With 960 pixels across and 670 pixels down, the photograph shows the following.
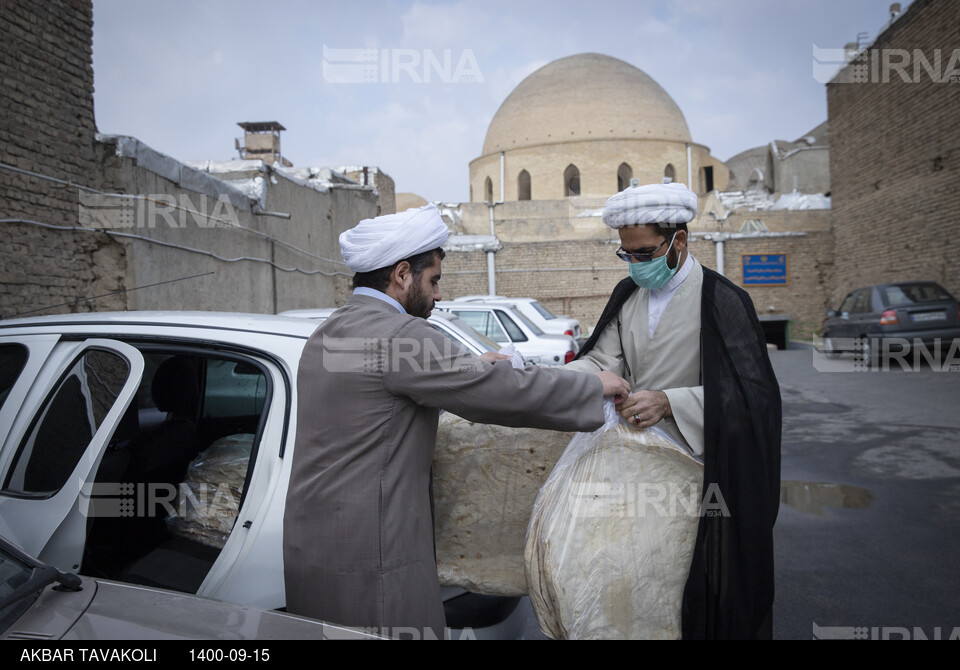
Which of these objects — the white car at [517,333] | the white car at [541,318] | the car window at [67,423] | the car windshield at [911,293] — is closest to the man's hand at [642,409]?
the car window at [67,423]

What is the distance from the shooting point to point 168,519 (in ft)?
8.18

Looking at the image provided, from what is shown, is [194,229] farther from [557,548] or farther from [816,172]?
[816,172]

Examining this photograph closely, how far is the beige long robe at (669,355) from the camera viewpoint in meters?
1.89

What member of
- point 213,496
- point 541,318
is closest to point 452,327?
point 213,496

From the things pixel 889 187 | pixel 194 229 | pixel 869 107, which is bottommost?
pixel 194 229

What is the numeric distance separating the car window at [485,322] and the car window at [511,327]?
107mm

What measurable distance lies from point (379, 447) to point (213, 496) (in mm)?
1077

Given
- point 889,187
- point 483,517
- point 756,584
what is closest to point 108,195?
point 483,517

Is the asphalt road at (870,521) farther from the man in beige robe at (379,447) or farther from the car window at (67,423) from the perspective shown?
the car window at (67,423)

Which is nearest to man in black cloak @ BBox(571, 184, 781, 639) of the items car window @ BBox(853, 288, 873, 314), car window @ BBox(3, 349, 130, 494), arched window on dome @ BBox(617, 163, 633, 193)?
car window @ BBox(3, 349, 130, 494)

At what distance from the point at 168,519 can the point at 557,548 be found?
1.59 metres

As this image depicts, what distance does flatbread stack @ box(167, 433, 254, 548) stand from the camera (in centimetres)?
233

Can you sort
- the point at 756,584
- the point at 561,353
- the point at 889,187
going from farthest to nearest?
the point at 889,187 → the point at 561,353 → the point at 756,584
